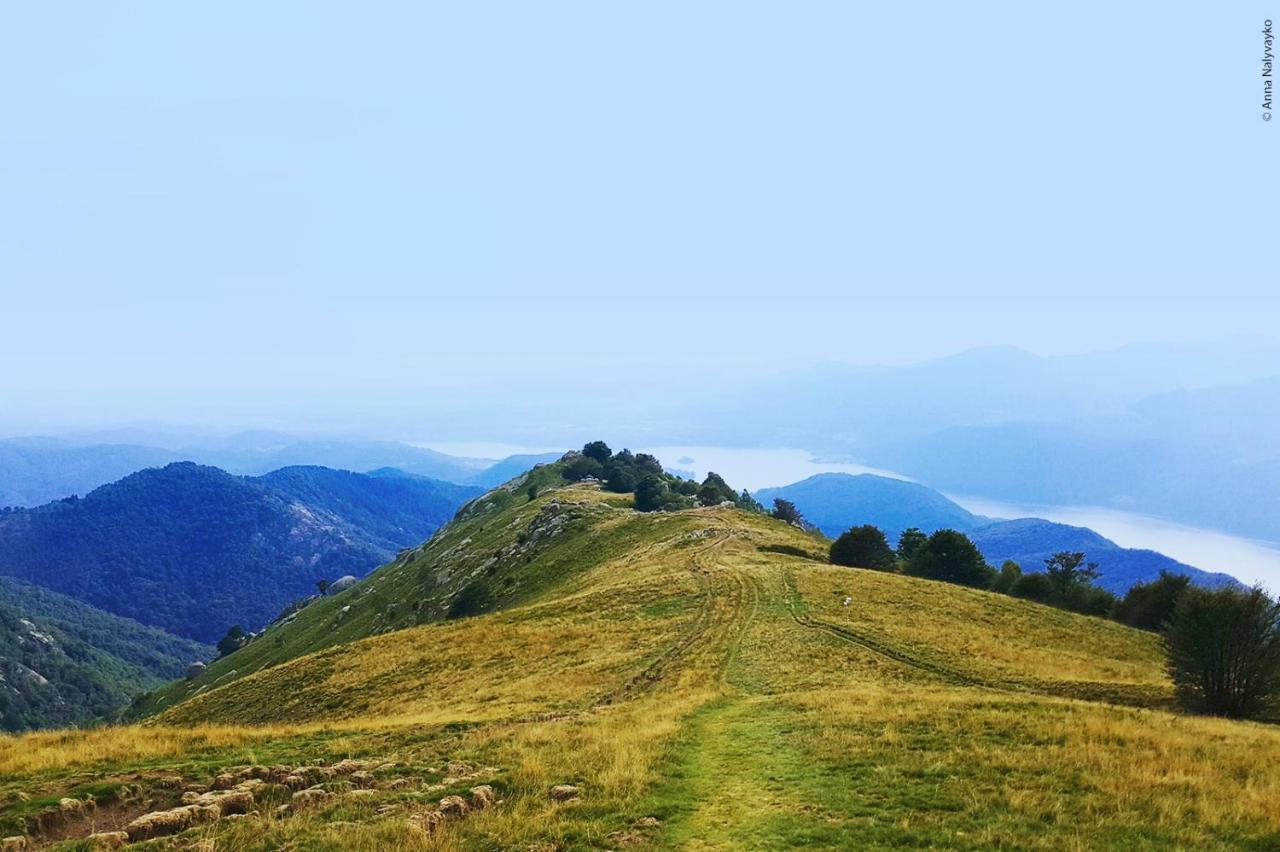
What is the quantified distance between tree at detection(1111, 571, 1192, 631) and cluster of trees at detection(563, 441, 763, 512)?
58.1 metres

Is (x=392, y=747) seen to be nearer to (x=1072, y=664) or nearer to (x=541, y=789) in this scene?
(x=541, y=789)

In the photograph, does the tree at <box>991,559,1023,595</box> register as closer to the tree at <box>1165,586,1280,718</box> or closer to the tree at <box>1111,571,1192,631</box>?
the tree at <box>1111,571,1192,631</box>

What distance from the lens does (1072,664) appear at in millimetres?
34844

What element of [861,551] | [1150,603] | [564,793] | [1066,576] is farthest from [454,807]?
[1066,576]

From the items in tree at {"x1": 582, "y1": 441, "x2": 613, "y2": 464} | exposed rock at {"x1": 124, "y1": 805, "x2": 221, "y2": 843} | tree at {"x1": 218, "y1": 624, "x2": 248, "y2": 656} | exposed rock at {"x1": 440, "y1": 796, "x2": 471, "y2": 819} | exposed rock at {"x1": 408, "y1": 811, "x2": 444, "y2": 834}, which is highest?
tree at {"x1": 582, "y1": 441, "x2": 613, "y2": 464}

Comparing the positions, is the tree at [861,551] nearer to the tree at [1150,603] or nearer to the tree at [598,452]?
the tree at [1150,603]

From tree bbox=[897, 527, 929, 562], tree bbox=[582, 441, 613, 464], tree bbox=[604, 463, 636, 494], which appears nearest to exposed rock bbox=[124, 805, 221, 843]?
tree bbox=[897, 527, 929, 562]

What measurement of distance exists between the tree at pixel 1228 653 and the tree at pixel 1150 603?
1237 inches

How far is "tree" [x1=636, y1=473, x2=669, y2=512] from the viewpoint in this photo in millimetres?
106938

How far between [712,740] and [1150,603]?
5426 cm

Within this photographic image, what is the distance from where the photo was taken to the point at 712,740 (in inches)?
807

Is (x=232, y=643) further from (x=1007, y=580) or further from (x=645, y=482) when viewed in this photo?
(x=1007, y=580)

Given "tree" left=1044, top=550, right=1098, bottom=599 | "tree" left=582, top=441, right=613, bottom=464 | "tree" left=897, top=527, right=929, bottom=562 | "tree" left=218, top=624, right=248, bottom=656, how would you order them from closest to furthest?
1. "tree" left=1044, top=550, right=1098, bottom=599
2. "tree" left=897, top=527, right=929, bottom=562
3. "tree" left=582, top=441, right=613, bottom=464
4. "tree" left=218, top=624, right=248, bottom=656

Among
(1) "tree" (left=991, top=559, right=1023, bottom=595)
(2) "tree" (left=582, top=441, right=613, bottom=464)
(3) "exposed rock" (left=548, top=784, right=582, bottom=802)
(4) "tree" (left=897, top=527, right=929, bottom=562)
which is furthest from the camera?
(2) "tree" (left=582, top=441, right=613, bottom=464)
